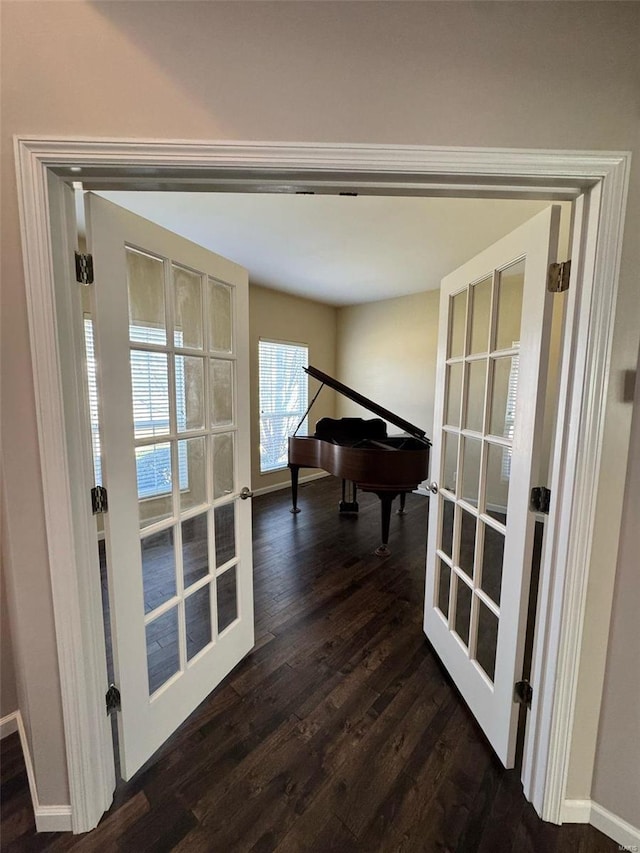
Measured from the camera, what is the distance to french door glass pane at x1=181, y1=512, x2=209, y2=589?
55.5 inches

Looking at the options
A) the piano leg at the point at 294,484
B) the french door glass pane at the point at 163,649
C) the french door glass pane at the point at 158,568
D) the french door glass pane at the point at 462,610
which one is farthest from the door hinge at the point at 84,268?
the piano leg at the point at 294,484

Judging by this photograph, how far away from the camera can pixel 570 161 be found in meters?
0.89

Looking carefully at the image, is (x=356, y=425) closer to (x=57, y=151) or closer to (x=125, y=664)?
(x=125, y=664)

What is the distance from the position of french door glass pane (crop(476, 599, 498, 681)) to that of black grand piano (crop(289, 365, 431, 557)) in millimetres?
1337

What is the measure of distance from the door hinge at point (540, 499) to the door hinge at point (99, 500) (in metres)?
1.44

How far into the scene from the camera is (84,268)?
3.33 ft

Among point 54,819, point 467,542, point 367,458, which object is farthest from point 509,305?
point 54,819

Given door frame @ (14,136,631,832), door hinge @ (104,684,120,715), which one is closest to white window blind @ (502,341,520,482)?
door frame @ (14,136,631,832)

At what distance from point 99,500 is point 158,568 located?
0.44 meters

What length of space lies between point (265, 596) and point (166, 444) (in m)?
1.53

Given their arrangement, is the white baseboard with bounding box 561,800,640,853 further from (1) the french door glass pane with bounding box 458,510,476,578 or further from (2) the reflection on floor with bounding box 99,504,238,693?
(2) the reflection on floor with bounding box 99,504,238,693

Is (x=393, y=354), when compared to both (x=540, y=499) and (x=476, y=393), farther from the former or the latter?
(x=540, y=499)

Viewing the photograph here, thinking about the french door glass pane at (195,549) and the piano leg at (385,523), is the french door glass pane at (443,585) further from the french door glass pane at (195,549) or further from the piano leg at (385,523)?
the french door glass pane at (195,549)

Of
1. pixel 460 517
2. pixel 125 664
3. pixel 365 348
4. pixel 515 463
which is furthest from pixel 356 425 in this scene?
pixel 125 664
